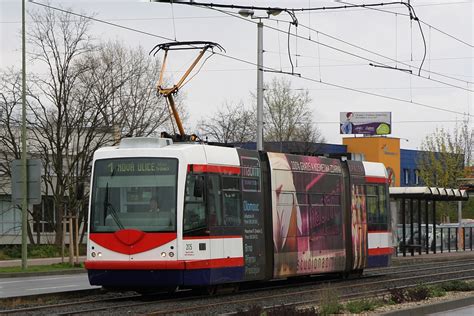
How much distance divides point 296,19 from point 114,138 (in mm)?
18530

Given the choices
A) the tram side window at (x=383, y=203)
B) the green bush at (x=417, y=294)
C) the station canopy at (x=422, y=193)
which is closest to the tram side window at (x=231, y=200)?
the green bush at (x=417, y=294)

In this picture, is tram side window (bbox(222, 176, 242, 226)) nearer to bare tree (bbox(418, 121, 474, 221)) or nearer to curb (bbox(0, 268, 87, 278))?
curb (bbox(0, 268, 87, 278))

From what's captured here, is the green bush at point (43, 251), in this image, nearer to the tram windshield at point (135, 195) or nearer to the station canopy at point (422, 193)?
the station canopy at point (422, 193)

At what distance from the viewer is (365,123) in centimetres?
10606

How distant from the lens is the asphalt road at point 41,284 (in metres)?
25.4

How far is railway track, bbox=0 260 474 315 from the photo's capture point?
18.1 meters

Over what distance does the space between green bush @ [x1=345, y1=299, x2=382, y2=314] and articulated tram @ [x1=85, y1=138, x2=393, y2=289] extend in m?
3.63

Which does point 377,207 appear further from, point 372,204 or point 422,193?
point 422,193

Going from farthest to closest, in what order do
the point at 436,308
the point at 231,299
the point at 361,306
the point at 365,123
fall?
the point at 365,123 < the point at 231,299 < the point at 436,308 < the point at 361,306

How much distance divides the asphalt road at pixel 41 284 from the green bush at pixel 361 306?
9.33 metres

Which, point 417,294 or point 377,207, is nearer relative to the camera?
point 417,294

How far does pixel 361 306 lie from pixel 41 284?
46.1 feet

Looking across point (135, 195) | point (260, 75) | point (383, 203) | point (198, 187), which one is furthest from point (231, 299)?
point (260, 75)

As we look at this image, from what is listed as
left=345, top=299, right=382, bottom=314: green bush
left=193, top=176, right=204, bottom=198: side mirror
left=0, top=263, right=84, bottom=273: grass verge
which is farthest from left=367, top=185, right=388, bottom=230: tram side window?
left=0, top=263, right=84, bottom=273: grass verge
